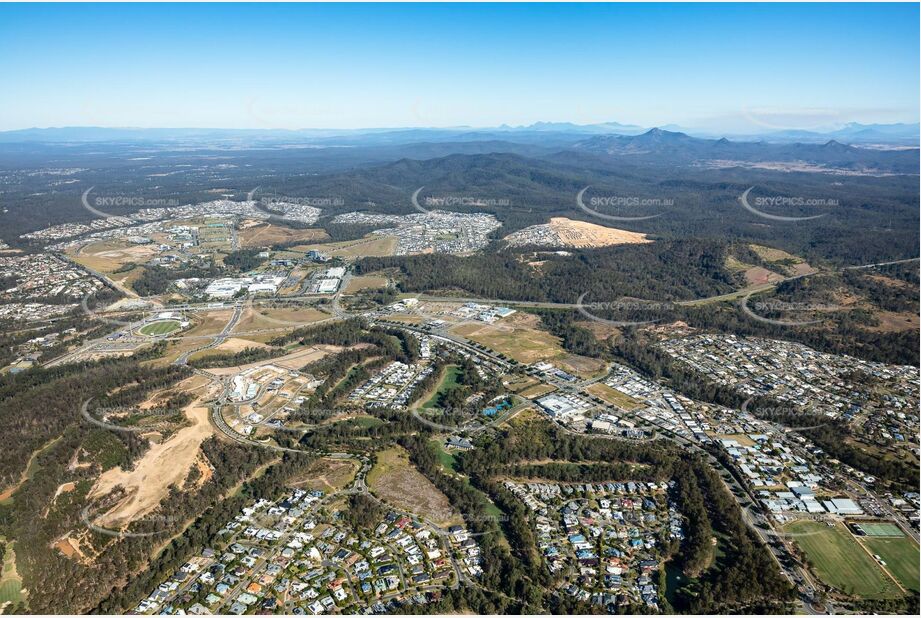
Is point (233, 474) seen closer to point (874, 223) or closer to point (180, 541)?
point (180, 541)

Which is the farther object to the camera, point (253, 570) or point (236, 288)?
point (236, 288)

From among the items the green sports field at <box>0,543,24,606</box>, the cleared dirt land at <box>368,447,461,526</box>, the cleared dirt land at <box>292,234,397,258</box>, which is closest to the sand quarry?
the green sports field at <box>0,543,24,606</box>

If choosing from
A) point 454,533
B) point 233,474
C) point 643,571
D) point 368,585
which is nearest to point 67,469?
point 233,474

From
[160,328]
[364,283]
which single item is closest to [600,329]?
[364,283]

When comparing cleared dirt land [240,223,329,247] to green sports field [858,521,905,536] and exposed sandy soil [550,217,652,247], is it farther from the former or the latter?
green sports field [858,521,905,536]

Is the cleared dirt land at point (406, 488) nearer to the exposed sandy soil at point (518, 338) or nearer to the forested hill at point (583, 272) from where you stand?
the exposed sandy soil at point (518, 338)

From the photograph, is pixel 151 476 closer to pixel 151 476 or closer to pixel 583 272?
pixel 151 476

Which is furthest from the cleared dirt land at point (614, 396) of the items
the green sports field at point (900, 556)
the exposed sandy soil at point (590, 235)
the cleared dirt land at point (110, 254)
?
the cleared dirt land at point (110, 254)
